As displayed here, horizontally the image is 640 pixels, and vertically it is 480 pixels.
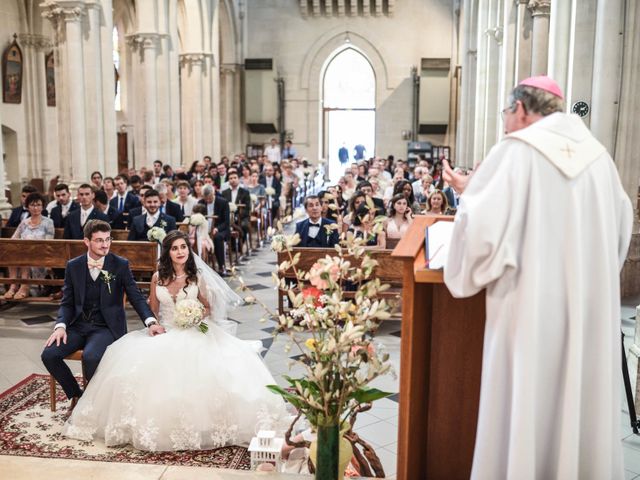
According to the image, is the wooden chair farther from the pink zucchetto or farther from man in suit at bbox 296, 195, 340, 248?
the pink zucchetto

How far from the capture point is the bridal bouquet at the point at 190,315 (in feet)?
16.8

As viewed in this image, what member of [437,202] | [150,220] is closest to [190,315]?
[150,220]

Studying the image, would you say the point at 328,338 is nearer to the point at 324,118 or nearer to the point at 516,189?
the point at 516,189

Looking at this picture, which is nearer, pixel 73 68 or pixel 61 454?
pixel 61 454

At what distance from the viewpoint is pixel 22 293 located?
8719 mm

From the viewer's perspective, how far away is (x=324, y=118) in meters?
29.1

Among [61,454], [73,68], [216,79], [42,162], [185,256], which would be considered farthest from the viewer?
[216,79]

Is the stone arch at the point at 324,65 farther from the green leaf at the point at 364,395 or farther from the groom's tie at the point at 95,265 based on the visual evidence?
the green leaf at the point at 364,395

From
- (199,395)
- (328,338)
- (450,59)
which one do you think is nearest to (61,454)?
(199,395)

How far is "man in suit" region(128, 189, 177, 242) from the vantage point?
8703mm

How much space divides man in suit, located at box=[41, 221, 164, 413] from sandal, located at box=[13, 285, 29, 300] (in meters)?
3.58

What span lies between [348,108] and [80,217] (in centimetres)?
2109

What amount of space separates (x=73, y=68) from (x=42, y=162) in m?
8.07

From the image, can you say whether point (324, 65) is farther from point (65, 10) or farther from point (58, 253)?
point (58, 253)
